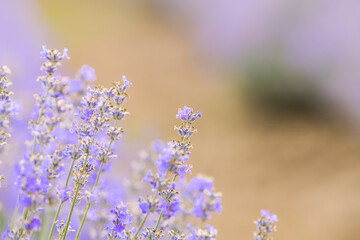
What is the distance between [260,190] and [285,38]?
3.13 metres

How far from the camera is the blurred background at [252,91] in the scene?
5117 mm

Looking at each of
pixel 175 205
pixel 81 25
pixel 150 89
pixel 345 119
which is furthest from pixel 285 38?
pixel 175 205

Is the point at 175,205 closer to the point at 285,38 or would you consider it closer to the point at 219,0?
the point at 285,38

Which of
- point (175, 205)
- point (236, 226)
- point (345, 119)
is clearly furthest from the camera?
point (345, 119)

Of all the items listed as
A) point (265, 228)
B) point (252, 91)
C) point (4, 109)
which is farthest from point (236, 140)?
point (4, 109)

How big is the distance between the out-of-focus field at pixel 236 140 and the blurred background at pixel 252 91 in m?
0.02

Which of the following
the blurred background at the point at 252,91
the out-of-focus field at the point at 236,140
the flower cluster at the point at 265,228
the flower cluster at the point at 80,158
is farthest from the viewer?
the blurred background at the point at 252,91

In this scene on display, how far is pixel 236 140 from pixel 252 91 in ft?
3.87

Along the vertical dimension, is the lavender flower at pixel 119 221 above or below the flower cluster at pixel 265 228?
below

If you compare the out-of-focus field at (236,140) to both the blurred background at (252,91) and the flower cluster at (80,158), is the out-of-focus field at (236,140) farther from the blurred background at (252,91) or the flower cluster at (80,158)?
the flower cluster at (80,158)

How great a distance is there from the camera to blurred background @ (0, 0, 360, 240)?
201 inches

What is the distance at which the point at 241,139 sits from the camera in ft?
22.9

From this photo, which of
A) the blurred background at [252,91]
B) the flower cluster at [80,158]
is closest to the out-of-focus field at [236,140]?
the blurred background at [252,91]

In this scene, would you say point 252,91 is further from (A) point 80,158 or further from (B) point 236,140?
(A) point 80,158
